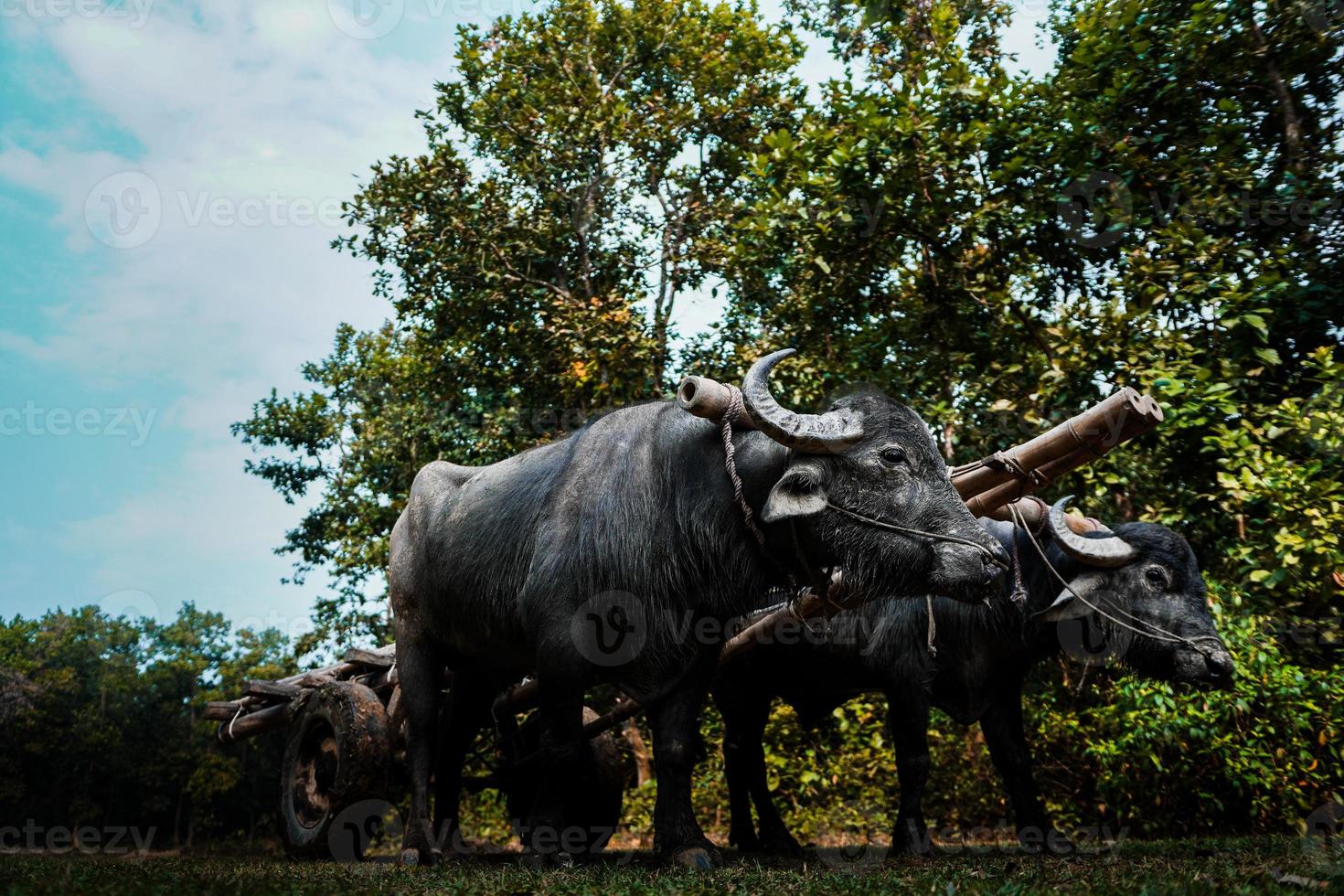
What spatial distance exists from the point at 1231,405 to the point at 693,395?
4.89 m

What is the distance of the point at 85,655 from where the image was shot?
699 inches

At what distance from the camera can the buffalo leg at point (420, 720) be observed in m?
5.63

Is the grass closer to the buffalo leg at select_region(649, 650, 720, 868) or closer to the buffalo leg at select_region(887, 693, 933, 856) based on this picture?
the buffalo leg at select_region(649, 650, 720, 868)

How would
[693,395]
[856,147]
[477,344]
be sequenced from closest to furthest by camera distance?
1. [693,395]
2. [856,147]
3. [477,344]

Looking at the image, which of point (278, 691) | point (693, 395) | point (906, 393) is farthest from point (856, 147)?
point (278, 691)

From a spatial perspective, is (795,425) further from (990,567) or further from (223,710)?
(223,710)

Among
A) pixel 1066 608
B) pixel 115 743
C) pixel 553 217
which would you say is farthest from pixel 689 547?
pixel 115 743

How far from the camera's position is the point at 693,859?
450cm

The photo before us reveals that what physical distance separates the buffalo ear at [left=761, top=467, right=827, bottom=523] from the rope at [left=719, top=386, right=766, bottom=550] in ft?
0.30

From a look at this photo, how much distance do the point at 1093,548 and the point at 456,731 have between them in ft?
12.7

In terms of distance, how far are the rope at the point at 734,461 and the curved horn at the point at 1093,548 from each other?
2.36 m

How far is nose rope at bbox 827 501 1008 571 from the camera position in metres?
4.41

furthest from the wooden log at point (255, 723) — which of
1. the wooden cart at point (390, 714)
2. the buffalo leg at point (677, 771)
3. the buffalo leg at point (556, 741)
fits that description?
the buffalo leg at point (677, 771)

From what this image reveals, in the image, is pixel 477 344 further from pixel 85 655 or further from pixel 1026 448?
pixel 1026 448
